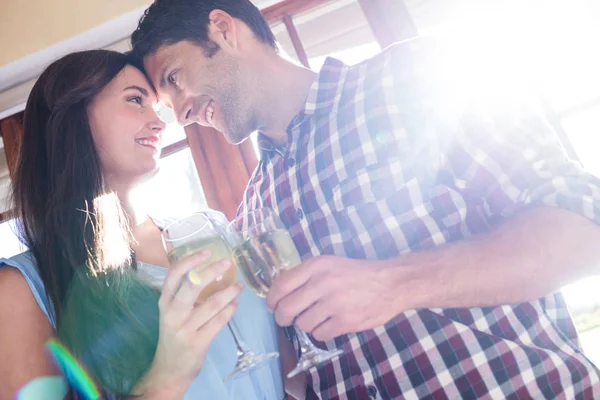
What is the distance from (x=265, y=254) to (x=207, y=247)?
0.11 metres

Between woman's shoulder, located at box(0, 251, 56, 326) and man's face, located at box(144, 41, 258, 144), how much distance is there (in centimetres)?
66

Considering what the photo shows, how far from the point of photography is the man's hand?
2.47 feet

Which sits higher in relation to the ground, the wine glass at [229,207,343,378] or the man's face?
the man's face

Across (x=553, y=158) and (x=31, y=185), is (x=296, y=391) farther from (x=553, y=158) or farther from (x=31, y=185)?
(x=31, y=185)

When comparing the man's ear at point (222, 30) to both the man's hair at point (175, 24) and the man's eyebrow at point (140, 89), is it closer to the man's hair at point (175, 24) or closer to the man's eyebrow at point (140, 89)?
the man's hair at point (175, 24)

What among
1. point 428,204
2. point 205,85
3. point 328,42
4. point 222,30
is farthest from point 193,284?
point 328,42

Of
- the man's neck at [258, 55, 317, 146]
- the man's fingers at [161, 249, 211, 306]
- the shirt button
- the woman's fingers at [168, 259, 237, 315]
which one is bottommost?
the shirt button

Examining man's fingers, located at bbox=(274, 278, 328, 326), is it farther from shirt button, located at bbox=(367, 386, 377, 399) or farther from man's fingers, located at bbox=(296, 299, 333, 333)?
shirt button, located at bbox=(367, 386, 377, 399)

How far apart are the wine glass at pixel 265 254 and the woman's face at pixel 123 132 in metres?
0.63

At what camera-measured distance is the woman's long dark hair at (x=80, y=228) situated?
105 centimetres

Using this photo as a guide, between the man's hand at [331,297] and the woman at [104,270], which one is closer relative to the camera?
the man's hand at [331,297]

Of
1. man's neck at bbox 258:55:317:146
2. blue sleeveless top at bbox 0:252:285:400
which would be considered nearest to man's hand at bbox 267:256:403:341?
blue sleeveless top at bbox 0:252:285:400

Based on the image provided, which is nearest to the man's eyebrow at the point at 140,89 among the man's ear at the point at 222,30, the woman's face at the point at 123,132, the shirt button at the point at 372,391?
the woman's face at the point at 123,132

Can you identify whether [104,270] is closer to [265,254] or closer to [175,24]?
[265,254]
